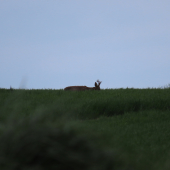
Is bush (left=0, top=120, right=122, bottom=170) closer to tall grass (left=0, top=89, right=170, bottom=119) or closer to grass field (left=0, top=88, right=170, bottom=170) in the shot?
grass field (left=0, top=88, right=170, bottom=170)

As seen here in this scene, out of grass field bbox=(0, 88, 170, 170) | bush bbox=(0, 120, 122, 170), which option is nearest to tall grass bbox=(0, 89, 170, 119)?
grass field bbox=(0, 88, 170, 170)

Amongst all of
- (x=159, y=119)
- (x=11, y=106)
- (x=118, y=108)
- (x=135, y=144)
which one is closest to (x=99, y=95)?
(x=118, y=108)

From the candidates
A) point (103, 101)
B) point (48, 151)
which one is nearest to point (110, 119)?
point (103, 101)

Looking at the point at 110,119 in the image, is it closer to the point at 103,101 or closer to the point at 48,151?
the point at 103,101

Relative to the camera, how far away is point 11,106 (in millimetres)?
5133

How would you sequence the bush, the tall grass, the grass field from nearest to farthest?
1. the bush
2. the grass field
3. the tall grass

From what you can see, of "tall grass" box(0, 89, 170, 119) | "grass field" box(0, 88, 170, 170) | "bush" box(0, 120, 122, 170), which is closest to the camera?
"bush" box(0, 120, 122, 170)

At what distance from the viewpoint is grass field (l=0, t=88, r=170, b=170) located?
457 centimetres

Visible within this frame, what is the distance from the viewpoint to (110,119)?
49.6 feet

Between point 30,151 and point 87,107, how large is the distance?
40.2 feet

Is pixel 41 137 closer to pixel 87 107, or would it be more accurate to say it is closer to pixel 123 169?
pixel 123 169

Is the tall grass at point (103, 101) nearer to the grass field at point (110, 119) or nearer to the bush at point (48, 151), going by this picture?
the grass field at point (110, 119)

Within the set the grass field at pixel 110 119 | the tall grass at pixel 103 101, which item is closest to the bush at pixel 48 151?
the grass field at pixel 110 119

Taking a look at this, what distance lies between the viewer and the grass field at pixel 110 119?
4574 millimetres
